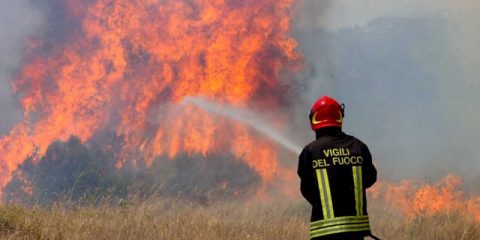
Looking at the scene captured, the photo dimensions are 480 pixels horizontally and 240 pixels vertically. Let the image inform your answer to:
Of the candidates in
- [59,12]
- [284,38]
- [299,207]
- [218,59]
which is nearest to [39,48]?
[59,12]

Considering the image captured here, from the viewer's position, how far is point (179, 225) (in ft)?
28.5

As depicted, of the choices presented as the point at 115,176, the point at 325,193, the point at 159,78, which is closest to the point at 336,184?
the point at 325,193

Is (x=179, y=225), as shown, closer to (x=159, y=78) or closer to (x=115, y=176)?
(x=115, y=176)

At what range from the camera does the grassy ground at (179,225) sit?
767 centimetres

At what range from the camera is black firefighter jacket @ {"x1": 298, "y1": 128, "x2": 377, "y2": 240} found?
14.2ft

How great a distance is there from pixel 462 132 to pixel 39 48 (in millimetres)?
16576

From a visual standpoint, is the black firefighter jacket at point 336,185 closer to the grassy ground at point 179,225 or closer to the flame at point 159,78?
the grassy ground at point 179,225

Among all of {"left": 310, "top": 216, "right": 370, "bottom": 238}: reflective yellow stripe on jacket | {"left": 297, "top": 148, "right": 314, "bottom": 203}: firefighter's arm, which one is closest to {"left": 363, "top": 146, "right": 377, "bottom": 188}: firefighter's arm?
{"left": 310, "top": 216, "right": 370, "bottom": 238}: reflective yellow stripe on jacket

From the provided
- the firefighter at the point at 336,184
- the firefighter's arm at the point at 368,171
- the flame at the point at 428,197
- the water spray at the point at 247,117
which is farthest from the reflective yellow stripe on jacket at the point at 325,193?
the water spray at the point at 247,117

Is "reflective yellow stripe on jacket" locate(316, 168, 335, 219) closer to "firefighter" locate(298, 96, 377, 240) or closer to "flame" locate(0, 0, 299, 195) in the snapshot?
"firefighter" locate(298, 96, 377, 240)

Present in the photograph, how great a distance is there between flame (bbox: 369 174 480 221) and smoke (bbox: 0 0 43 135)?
1381 centimetres

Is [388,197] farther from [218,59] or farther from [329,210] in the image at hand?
[329,210]

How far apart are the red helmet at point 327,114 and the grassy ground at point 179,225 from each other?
3922mm

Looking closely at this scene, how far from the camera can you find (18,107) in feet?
63.5
